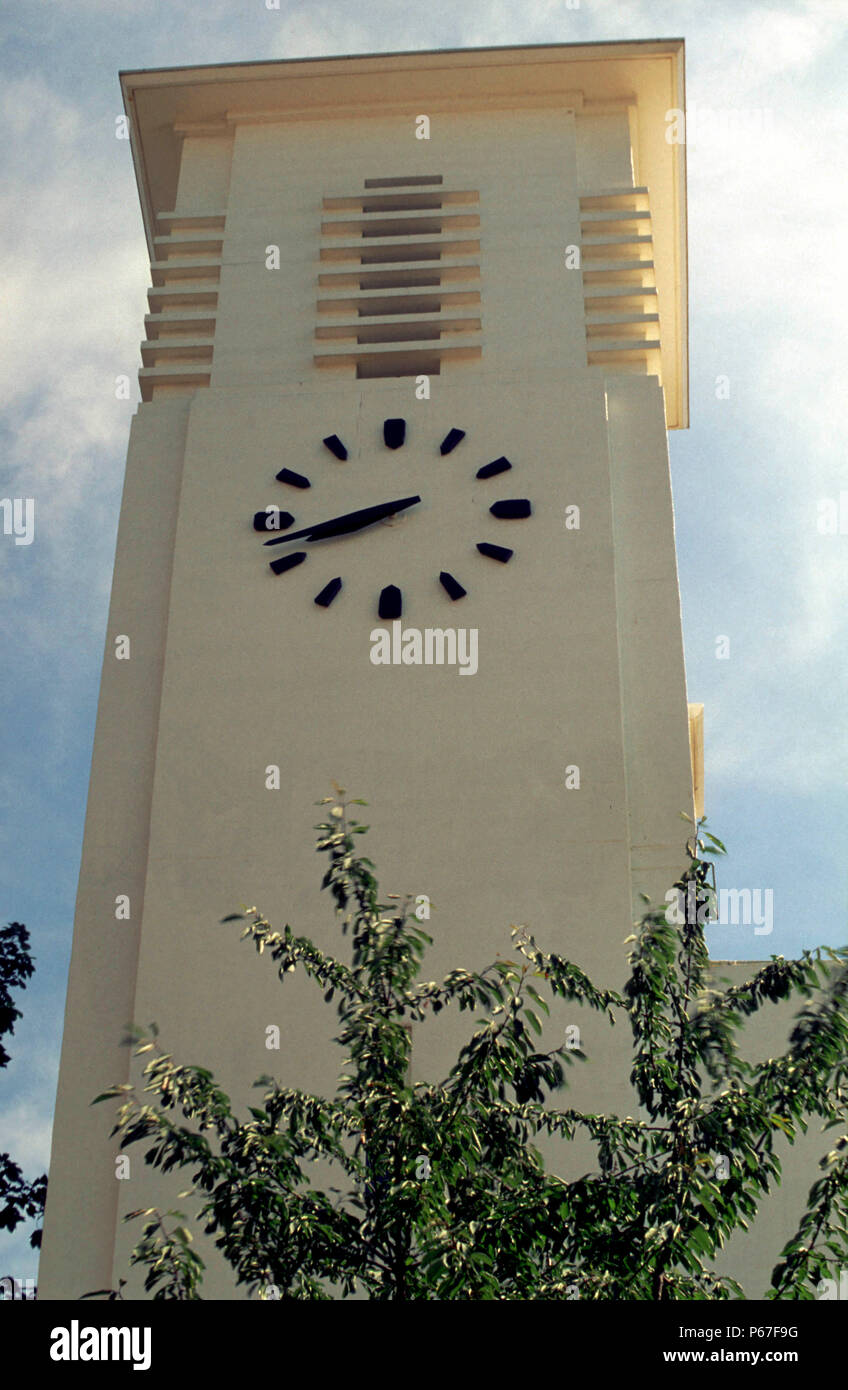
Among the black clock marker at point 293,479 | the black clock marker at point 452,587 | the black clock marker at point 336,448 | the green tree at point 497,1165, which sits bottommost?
the green tree at point 497,1165

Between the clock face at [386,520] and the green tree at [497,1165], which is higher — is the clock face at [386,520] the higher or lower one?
the higher one

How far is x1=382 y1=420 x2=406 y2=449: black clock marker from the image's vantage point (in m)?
14.4

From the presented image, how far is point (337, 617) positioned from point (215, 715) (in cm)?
131

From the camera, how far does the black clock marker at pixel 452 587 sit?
1340 centimetres

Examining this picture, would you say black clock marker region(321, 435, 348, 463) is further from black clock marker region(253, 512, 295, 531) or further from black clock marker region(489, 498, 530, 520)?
black clock marker region(489, 498, 530, 520)

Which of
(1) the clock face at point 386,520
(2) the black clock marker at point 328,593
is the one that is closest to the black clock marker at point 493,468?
(1) the clock face at point 386,520

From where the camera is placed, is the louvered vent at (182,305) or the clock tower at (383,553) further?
the louvered vent at (182,305)

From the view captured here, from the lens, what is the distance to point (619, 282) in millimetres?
15875

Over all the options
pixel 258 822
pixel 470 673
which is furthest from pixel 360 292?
pixel 258 822

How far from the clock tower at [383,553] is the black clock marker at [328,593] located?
0.27ft

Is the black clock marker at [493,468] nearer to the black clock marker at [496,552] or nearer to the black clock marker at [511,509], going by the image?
the black clock marker at [511,509]

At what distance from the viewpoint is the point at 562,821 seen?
40.2ft
